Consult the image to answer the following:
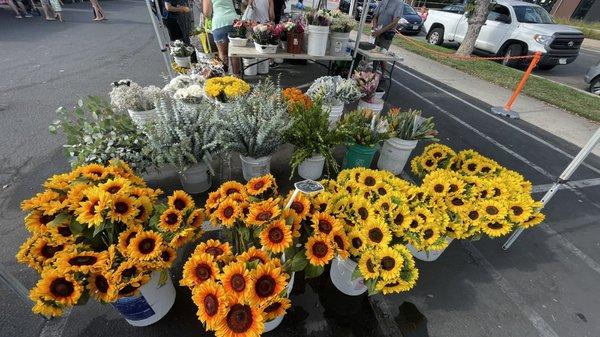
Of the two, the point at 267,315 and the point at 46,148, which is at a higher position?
the point at 267,315

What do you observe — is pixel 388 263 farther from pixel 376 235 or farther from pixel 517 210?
pixel 517 210

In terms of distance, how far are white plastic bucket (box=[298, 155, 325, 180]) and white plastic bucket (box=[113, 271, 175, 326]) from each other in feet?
5.66

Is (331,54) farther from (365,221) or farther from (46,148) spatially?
(46,148)

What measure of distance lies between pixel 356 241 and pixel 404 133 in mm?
1785

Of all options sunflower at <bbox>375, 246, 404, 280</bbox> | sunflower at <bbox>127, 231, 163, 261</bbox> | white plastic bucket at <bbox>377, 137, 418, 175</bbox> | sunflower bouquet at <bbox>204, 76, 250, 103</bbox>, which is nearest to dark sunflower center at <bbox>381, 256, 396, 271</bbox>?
sunflower at <bbox>375, 246, 404, 280</bbox>

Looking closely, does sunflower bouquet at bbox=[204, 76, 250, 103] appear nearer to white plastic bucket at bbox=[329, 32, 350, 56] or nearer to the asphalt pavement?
the asphalt pavement

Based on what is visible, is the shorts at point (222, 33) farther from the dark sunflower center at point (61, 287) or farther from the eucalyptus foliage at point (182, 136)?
the dark sunflower center at point (61, 287)

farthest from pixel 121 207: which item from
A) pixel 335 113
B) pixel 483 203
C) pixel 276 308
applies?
pixel 335 113

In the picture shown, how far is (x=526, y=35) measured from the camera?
867cm

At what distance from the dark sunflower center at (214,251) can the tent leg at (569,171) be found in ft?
7.90

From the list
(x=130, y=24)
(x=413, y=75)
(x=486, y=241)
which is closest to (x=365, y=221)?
(x=486, y=241)

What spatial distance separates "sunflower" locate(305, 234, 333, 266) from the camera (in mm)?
1515

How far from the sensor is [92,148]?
2.35 m

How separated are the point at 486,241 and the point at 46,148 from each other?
17.5 feet
